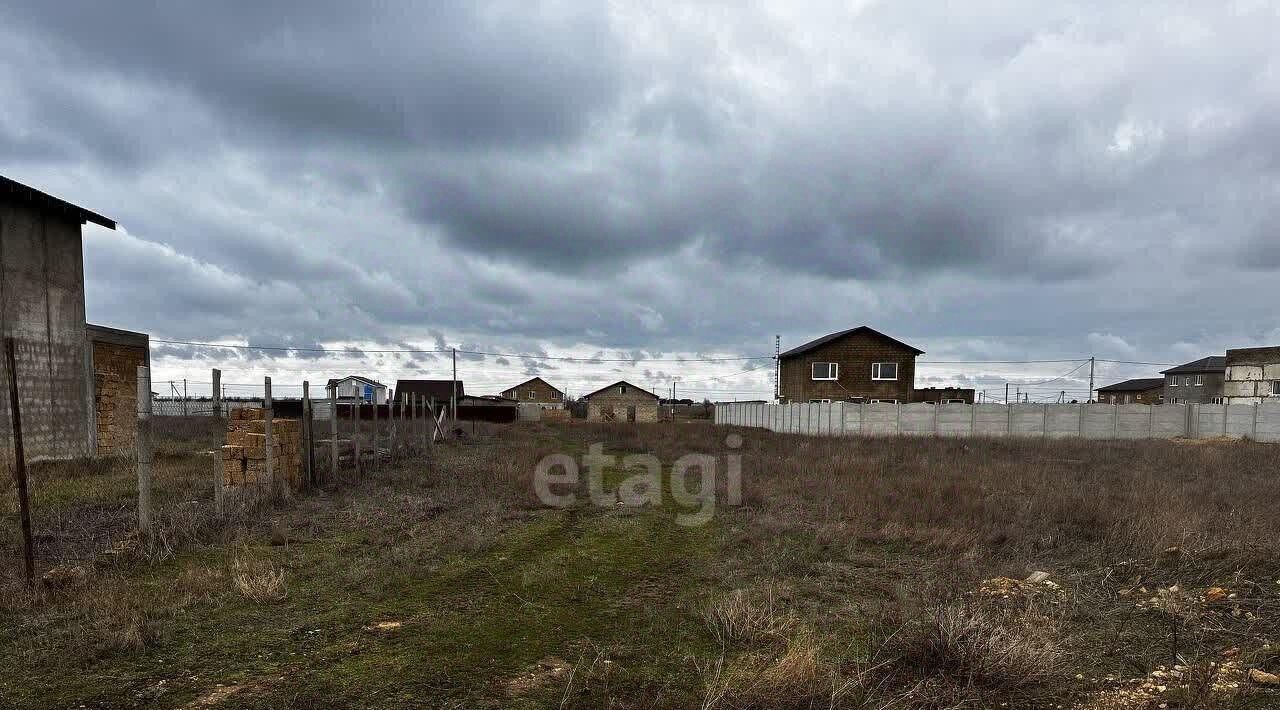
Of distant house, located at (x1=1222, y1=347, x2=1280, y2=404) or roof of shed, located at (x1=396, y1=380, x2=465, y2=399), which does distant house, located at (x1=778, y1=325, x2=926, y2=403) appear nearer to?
distant house, located at (x1=1222, y1=347, x2=1280, y2=404)

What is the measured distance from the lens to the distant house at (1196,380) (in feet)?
199

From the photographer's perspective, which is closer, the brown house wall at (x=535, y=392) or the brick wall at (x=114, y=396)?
the brick wall at (x=114, y=396)

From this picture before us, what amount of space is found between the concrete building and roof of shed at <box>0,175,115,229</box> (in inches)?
0.6

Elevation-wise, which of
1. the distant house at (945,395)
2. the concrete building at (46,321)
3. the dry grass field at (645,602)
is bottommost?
the distant house at (945,395)

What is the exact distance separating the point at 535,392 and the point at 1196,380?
223 feet

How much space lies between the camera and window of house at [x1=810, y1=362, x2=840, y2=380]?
41.1 m

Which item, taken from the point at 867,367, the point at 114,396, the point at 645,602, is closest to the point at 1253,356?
the point at 867,367

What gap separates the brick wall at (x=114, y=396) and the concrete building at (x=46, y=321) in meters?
0.37

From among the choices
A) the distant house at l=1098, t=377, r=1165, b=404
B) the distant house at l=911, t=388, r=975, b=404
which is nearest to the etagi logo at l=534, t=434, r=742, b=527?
the distant house at l=911, t=388, r=975, b=404

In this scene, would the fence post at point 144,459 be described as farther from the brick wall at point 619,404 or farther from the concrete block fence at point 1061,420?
the brick wall at point 619,404

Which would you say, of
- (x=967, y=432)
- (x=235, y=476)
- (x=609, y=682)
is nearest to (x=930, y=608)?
(x=609, y=682)

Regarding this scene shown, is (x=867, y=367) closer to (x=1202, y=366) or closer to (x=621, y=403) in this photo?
(x=621, y=403)

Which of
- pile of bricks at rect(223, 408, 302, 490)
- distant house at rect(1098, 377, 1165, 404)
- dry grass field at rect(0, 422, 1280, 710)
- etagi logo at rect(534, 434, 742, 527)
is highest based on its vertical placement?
pile of bricks at rect(223, 408, 302, 490)

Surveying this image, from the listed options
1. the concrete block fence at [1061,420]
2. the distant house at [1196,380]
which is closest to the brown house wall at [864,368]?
the concrete block fence at [1061,420]
